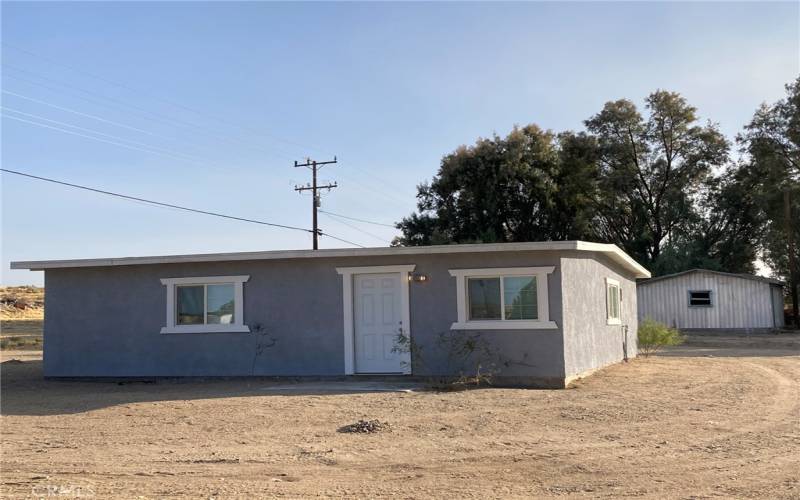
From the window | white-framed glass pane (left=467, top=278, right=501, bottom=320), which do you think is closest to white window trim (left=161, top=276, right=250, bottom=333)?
white-framed glass pane (left=467, top=278, right=501, bottom=320)

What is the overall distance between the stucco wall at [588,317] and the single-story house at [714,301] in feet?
43.8

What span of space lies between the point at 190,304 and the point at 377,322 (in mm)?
4028

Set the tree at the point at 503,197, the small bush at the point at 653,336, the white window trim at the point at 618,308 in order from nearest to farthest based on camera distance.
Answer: the white window trim at the point at 618,308 → the small bush at the point at 653,336 → the tree at the point at 503,197

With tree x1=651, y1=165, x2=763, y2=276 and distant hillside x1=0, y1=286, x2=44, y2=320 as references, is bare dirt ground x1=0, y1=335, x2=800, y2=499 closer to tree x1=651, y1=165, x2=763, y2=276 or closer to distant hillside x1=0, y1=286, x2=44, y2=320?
tree x1=651, y1=165, x2=763, y2=276

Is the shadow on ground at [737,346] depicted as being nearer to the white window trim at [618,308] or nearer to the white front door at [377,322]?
the white window trim at [618,308]

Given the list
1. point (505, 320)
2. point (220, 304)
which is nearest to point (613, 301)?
point (505, 320)

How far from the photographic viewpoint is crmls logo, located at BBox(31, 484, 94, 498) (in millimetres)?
6258

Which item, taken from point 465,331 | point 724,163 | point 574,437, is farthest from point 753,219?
point 574,437

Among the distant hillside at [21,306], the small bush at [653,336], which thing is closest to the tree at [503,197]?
the small bush at [653,336]

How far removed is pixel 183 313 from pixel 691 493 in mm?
11290

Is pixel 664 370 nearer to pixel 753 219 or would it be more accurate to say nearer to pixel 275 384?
pixel 275 384

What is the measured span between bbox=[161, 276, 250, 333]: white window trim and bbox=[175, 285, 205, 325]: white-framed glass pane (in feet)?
0.35

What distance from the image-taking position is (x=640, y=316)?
31.7m

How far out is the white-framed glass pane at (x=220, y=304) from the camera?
48.3 feet
